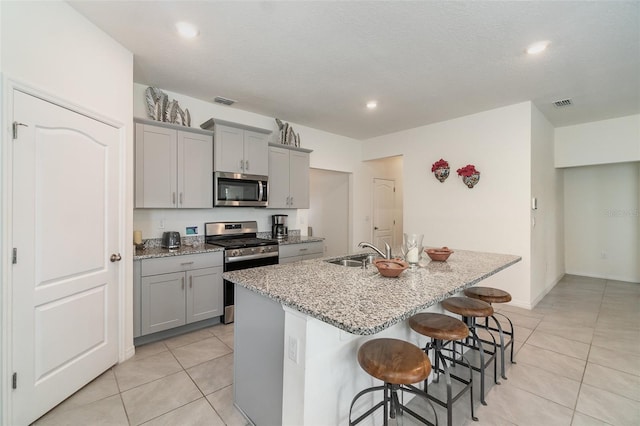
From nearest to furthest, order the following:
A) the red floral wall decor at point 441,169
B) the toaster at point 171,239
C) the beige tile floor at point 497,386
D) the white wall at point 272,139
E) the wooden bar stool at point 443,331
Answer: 1. the wooden bar stool at point 443,331
2. the beige tile floor at point 497,386
3. the toaster at point 171,239
4. the white wall at point 272,139
5. the red floral wall decor at point 441,169

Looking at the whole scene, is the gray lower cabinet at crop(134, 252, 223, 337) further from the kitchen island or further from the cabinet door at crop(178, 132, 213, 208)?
the kitchen island

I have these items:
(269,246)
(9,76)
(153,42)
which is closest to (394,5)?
(153,42)

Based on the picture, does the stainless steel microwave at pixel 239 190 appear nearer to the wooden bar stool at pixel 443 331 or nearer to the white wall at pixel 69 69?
the white wall at pixel 69 69

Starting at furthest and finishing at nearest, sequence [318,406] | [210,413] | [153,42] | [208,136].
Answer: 1. [208,136]
2. [153,42]
3. [210,413]
4. [318,406]

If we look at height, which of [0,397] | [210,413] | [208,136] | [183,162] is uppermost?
[208,136]

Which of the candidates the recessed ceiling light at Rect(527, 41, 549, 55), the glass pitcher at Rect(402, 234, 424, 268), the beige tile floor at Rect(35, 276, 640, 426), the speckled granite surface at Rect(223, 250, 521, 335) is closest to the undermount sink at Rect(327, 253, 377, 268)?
the speckled granite surface at Rect(223, 250, 521, 335)

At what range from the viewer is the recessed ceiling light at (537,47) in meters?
2.40

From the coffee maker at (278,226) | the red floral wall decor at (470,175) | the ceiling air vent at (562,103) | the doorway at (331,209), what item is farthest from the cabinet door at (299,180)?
the ceiling air vent at (562,103)

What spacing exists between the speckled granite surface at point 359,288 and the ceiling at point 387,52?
73.1 inches

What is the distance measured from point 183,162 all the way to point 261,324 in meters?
2.34

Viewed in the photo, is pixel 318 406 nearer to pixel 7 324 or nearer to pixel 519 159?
pixel 7 324

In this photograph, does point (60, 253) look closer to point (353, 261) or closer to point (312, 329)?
point (312, 329)

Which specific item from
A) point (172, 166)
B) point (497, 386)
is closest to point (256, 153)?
point (172, 166)

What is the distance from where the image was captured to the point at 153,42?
95.3 inches
